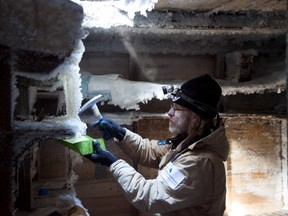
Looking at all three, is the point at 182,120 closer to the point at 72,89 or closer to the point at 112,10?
the point at 72,89

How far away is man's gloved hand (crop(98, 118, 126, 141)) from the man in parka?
28 centimetres

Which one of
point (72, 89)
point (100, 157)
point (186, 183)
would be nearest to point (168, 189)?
point (186, 183)

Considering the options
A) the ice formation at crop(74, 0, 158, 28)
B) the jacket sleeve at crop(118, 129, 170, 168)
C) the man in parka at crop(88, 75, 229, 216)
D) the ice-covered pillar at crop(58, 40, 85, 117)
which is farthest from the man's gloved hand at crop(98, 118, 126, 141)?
the ice formation at crop(74, 0, 158, 28)

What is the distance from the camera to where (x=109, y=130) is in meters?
2.22

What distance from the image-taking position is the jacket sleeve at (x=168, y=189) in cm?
173

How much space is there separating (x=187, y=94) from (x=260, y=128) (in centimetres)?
191

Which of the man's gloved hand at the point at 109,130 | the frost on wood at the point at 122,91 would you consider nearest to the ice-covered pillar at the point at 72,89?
the man's gloved hand at the point at 109,130

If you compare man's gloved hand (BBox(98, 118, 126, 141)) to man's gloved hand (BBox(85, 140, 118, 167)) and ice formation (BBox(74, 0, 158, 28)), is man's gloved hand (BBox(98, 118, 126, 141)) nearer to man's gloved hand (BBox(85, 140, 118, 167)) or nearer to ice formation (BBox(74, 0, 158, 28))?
man's gloved hand (BBox(85, 140, 118, 167))

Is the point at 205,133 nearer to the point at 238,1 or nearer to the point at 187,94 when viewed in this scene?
the point at 187,94

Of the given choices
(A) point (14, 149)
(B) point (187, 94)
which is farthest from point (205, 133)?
(A) point (14, 149)

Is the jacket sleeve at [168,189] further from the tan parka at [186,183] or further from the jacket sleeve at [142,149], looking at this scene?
the jacket sleeve at [142,149]

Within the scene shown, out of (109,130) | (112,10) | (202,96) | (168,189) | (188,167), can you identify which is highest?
(112,10)

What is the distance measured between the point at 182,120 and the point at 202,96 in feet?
0.74

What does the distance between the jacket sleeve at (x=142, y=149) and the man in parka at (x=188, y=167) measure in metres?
0.23
